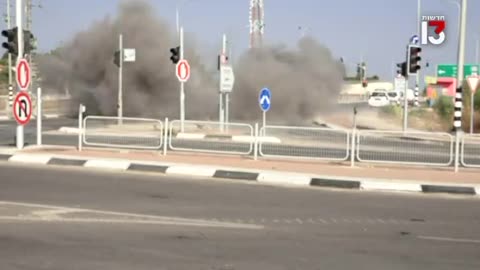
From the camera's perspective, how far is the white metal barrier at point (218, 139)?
1909 cm

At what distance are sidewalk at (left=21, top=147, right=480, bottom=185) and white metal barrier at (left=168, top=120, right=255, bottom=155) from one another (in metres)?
0.31

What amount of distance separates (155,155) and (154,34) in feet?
90.5

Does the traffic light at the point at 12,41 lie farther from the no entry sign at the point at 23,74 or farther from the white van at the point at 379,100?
the white van at the point at 379,100

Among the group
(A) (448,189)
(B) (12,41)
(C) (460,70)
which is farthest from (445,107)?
(B) (12,41)

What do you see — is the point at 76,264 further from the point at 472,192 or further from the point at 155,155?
the point at 155,155

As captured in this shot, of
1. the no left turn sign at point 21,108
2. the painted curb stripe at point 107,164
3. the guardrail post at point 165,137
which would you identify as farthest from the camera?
the guardrail post at point 165,137

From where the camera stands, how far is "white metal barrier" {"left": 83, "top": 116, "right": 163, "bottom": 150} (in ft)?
64.1

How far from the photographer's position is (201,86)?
45.4 metres

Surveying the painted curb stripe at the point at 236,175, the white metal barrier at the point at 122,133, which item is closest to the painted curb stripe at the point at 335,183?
the painted curb stripe at the point at 236,175

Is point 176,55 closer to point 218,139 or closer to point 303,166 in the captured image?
point 218,139

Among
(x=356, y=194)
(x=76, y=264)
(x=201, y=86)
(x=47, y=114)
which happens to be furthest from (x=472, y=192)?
(x=47, y=114)

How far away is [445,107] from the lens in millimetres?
42938

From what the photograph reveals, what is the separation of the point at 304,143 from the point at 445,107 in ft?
86.7

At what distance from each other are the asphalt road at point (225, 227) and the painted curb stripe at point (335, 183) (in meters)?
0.82
